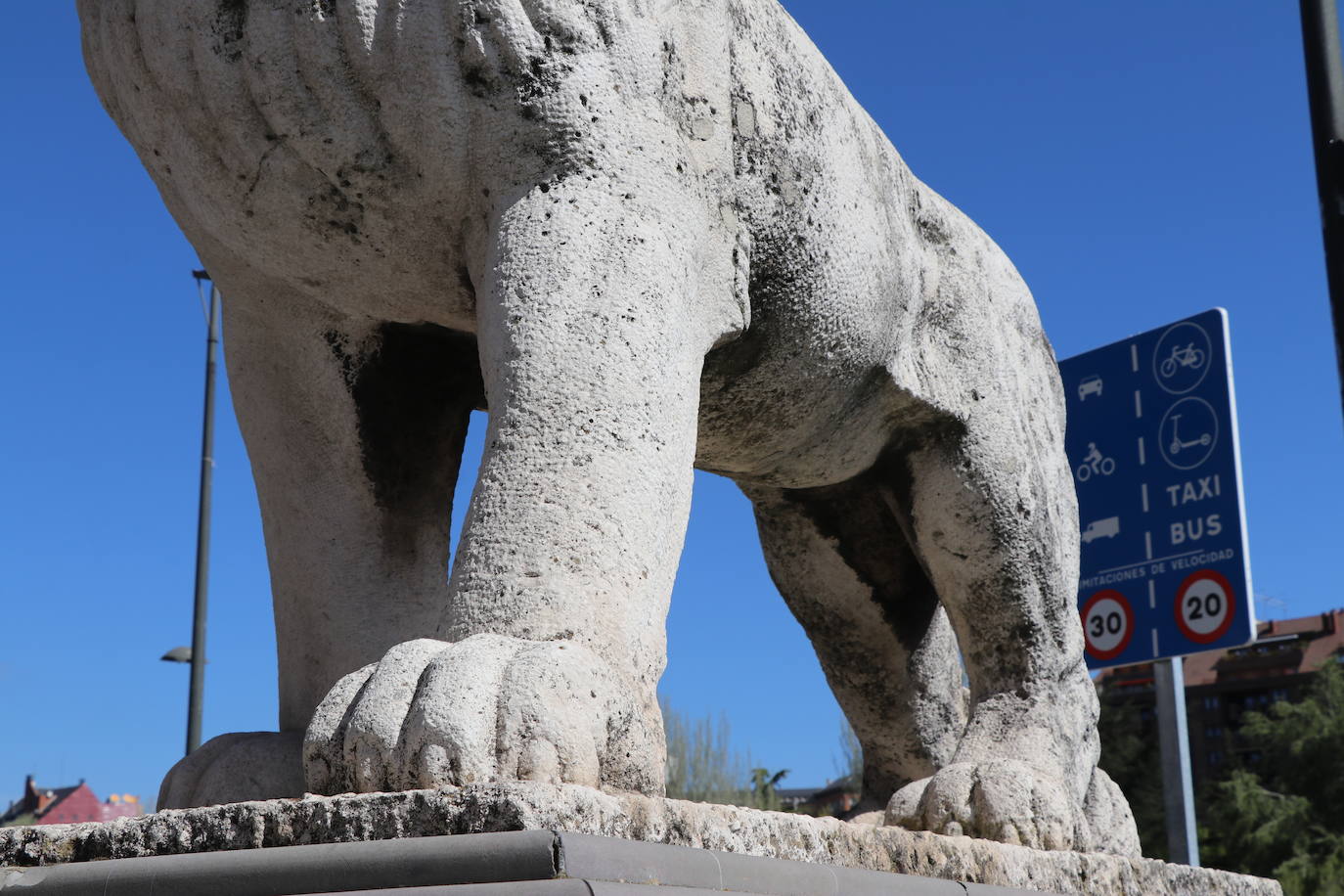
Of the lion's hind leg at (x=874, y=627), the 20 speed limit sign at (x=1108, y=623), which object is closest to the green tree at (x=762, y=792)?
the 20 speed limit sign at (x=1108, y=623)

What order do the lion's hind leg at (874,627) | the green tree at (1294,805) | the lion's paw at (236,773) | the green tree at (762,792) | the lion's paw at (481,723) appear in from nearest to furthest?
the lion's paw at (481,723), the lion's paw at (236,773), the lion's hind leg at (874,627), the green tree at (762,792), the green tree at (1294,805)

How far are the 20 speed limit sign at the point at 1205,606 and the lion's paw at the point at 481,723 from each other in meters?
5.71

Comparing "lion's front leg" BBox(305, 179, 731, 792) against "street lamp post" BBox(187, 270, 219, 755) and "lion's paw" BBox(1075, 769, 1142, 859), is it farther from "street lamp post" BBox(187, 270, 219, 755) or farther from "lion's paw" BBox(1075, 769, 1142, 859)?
"street lamp post" BBox(187, 270, 219, 755)

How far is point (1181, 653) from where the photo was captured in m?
7.05

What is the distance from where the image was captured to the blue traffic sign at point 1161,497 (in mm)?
7078

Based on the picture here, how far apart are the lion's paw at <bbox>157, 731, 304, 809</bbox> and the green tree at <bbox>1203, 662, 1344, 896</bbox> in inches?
747

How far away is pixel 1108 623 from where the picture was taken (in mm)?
7492

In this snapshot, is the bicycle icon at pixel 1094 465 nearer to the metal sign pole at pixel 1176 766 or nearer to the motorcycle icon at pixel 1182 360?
the motorcycle icon at pixel 1182 360

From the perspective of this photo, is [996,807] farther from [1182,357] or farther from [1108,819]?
[1182,357]

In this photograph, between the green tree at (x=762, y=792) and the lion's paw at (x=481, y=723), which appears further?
the green tree at (x=762, y=792)

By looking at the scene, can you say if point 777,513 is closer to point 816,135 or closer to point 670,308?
point 816,135

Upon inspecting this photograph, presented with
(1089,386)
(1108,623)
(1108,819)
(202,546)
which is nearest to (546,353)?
(1108,819)

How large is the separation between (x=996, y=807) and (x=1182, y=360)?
515cm

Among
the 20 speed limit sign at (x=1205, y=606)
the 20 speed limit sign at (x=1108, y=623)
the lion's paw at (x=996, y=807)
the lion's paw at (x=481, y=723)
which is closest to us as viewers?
the lion's paw at (x=481, y=723)
